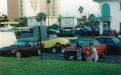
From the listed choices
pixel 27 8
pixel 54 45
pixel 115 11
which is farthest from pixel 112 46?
pixel 27 8

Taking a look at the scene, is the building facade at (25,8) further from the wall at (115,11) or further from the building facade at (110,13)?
the wall at (115,11)

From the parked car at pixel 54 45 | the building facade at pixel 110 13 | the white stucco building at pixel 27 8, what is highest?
the white stucco building at pixel 27 8

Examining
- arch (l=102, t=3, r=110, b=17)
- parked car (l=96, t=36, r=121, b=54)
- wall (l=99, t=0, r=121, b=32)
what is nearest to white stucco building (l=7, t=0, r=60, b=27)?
wall (l=99, t=0, r=121, b=32)

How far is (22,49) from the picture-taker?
29.4 m

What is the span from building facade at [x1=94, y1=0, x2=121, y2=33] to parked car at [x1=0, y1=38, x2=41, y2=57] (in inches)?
1017

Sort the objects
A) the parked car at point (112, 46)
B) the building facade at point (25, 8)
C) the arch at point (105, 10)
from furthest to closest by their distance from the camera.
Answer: the building facade at point (25, 8) → the arch at point (105, 10) → the parked car at point (112, 46)

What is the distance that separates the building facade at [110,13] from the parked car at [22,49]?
84.7 feet

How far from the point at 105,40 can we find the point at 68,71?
57.5 feet

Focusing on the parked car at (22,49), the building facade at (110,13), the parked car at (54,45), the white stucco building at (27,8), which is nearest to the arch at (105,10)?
the building facade at (110,13)

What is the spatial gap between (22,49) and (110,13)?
94.6ft

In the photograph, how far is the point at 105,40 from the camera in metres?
31.7

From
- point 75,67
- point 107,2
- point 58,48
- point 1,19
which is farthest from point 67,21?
point 75,67

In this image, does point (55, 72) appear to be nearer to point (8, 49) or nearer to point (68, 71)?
point (68, 71)

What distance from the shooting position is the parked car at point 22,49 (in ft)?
94.6
